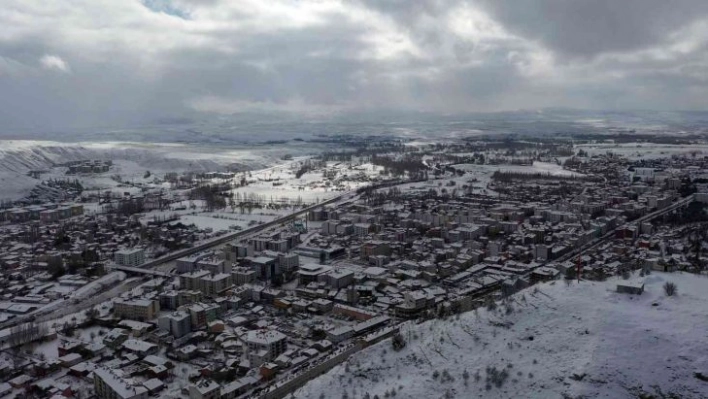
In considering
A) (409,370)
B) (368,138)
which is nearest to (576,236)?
(409,370)

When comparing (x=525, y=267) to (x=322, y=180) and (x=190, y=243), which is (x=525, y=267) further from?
(x=322, y=180)

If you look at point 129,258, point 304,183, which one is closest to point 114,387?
point 129,258

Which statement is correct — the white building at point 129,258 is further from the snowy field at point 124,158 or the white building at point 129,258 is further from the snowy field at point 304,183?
the snowy field at point 124,158

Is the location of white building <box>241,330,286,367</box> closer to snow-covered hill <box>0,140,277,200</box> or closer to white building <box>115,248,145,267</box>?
white building <box>115,248,145,267</box>

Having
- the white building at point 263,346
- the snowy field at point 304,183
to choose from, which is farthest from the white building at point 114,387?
the snowy field at point 304,183

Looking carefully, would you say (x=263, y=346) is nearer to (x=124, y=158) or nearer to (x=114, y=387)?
(x=114, y=387)
